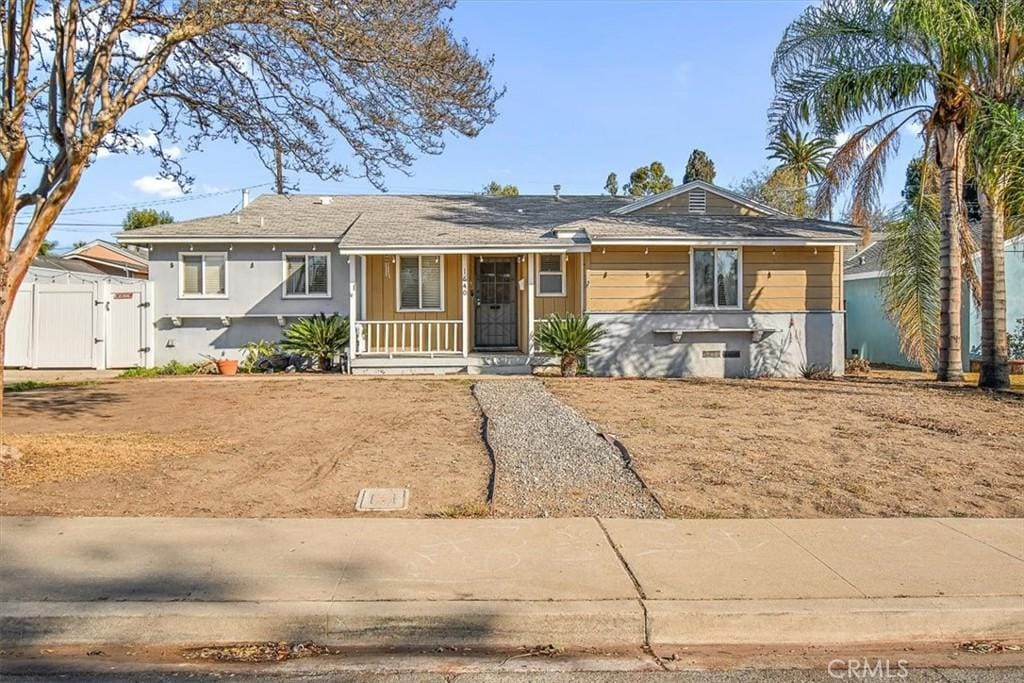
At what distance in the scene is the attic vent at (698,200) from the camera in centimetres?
1950

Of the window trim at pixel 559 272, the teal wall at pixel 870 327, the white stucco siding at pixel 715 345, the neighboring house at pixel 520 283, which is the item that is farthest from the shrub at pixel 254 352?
the teal wall at pixel 870 327

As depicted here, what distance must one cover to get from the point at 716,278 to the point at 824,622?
549 inches

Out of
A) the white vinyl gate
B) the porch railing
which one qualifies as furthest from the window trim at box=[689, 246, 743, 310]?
the white vinyl gate

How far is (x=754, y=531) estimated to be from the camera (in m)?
6.15

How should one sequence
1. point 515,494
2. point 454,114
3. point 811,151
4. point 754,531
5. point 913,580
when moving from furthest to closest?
point 811,151, point 454,114, point 515,494, point 754,531, point 913,580

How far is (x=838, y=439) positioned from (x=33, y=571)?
8680 millimetres

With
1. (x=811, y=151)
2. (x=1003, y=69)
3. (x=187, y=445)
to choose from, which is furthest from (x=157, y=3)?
(x=811, y=151)

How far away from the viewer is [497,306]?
19.1 metres

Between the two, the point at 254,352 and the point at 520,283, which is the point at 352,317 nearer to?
the point at 254,352

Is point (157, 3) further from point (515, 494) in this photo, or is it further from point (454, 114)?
point (515, 494)

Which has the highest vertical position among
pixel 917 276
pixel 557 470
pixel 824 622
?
pixel 917 276

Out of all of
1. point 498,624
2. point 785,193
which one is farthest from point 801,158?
point 498,624

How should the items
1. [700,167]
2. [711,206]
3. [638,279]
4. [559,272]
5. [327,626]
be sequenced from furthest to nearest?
1. [700,167]
2. [711,206]
3. [559,272]
4. [638,279]
5. [327,626]

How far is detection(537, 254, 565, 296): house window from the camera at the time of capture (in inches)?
726
